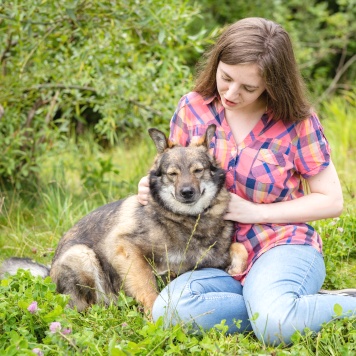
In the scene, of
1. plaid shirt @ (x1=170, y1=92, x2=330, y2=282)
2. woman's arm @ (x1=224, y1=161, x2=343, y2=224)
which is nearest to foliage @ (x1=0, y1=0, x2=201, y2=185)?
plaid shirt @ (x1=170, y1=92, x2=330, y2=282)

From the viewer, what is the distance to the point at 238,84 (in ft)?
11.1

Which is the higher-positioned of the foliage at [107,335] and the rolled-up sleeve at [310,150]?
the rolled-up sleeve at [310,150]

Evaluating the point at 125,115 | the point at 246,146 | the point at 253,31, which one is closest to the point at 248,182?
the point at 246,146

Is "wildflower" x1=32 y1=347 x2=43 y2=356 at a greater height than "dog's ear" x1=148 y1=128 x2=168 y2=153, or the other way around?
"dog's ear" x1=148 y1=128 x2=168 y2=153

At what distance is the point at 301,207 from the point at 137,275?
1.03 m

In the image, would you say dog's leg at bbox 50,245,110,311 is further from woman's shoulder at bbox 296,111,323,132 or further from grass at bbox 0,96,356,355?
woman's shoulder at bbox 296,111,323,132

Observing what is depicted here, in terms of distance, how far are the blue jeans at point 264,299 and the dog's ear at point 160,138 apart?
2.58ft

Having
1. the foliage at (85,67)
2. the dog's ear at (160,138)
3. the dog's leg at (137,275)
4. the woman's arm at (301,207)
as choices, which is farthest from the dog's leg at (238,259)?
the foliage at (85,67)

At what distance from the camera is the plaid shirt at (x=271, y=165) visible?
3451mm

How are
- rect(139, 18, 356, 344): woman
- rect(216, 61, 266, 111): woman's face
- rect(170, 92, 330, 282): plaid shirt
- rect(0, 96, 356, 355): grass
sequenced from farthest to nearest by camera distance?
rect(170, 92, 330, 282): plaid shirt → rect(216, 61, 266, 111): woman's face → rect(139, 18, 356, 344): woman → rect(0, 96, 356, 355): grass

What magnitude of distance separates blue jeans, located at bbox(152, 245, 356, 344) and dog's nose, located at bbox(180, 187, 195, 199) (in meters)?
0.44

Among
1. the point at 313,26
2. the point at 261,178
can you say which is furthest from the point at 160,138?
the point at 313,26

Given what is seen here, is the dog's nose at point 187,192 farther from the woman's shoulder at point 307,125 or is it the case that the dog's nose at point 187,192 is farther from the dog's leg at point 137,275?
the woman's shoulder at point 307,125

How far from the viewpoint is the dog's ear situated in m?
3.64
